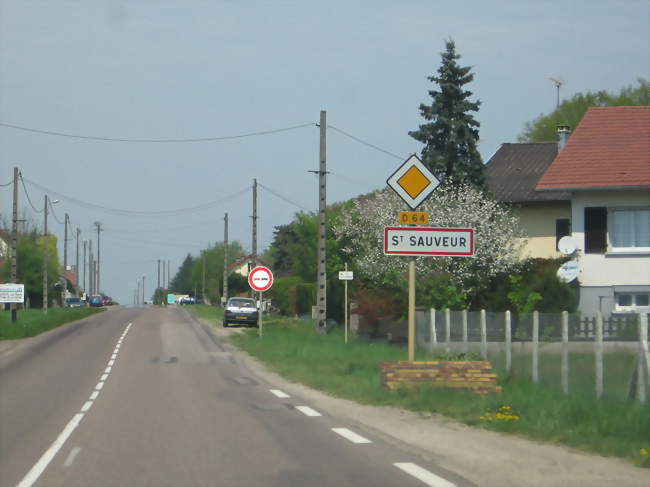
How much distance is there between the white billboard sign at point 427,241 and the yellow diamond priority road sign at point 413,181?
1.77ft

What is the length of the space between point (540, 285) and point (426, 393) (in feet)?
70.1

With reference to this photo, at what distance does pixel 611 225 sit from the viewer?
36094 millimetres

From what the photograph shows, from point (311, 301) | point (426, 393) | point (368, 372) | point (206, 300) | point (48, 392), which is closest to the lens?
point (426, 393)

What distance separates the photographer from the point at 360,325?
37.0 meters

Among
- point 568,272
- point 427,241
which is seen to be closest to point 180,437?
point 427,241

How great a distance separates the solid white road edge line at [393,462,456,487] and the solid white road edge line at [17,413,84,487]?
3.40 metres

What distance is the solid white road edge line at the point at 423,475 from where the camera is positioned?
837 centimetres

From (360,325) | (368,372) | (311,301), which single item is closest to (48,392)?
(368,372)

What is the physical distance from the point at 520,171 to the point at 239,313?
16.6 m

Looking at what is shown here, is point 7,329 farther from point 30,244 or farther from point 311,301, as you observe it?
point 30,244

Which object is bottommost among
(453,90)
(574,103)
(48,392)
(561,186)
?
(48,392)

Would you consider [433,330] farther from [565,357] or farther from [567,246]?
[567,246]

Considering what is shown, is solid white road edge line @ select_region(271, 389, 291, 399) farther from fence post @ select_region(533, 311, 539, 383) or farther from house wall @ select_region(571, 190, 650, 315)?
house wall @ select_region(571, 190, 650, 315)

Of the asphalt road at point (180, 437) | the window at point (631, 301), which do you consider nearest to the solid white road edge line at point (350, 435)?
the asphalt road at point (180, 437)
